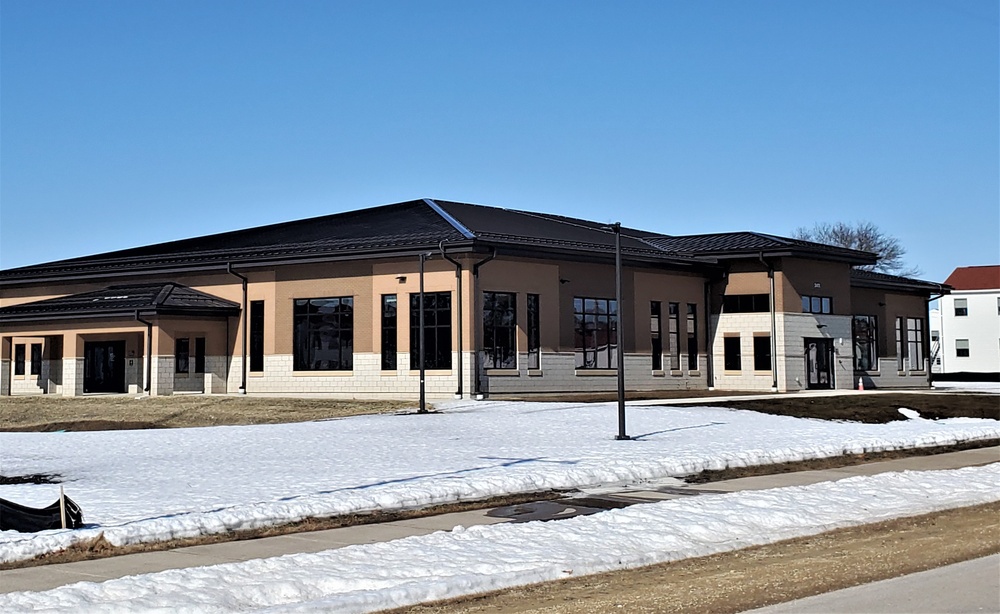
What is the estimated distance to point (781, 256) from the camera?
155ft

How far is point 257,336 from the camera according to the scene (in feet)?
148

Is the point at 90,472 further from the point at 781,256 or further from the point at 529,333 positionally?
the point at 781,256

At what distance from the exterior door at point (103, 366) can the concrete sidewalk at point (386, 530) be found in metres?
34.0

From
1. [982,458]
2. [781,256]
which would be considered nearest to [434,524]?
[982,458]

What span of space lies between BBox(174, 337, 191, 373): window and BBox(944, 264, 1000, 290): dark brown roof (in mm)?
76437

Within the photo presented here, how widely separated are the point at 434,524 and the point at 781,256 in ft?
119

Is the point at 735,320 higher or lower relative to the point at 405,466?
higher

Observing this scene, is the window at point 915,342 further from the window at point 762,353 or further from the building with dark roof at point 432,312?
the window at point 762,353

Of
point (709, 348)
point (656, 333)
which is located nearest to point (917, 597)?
point (656, 333)

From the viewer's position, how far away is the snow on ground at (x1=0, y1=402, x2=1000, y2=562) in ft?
48.5

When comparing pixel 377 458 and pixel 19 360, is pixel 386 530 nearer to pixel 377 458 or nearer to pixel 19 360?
pixel 377 458

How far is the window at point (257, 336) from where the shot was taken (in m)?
44.8

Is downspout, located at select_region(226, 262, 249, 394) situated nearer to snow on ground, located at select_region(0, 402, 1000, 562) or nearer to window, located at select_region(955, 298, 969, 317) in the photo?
snow on ground, located at select_region(0, 402, 1000, 562)

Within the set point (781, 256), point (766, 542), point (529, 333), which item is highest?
point (781, 256)
